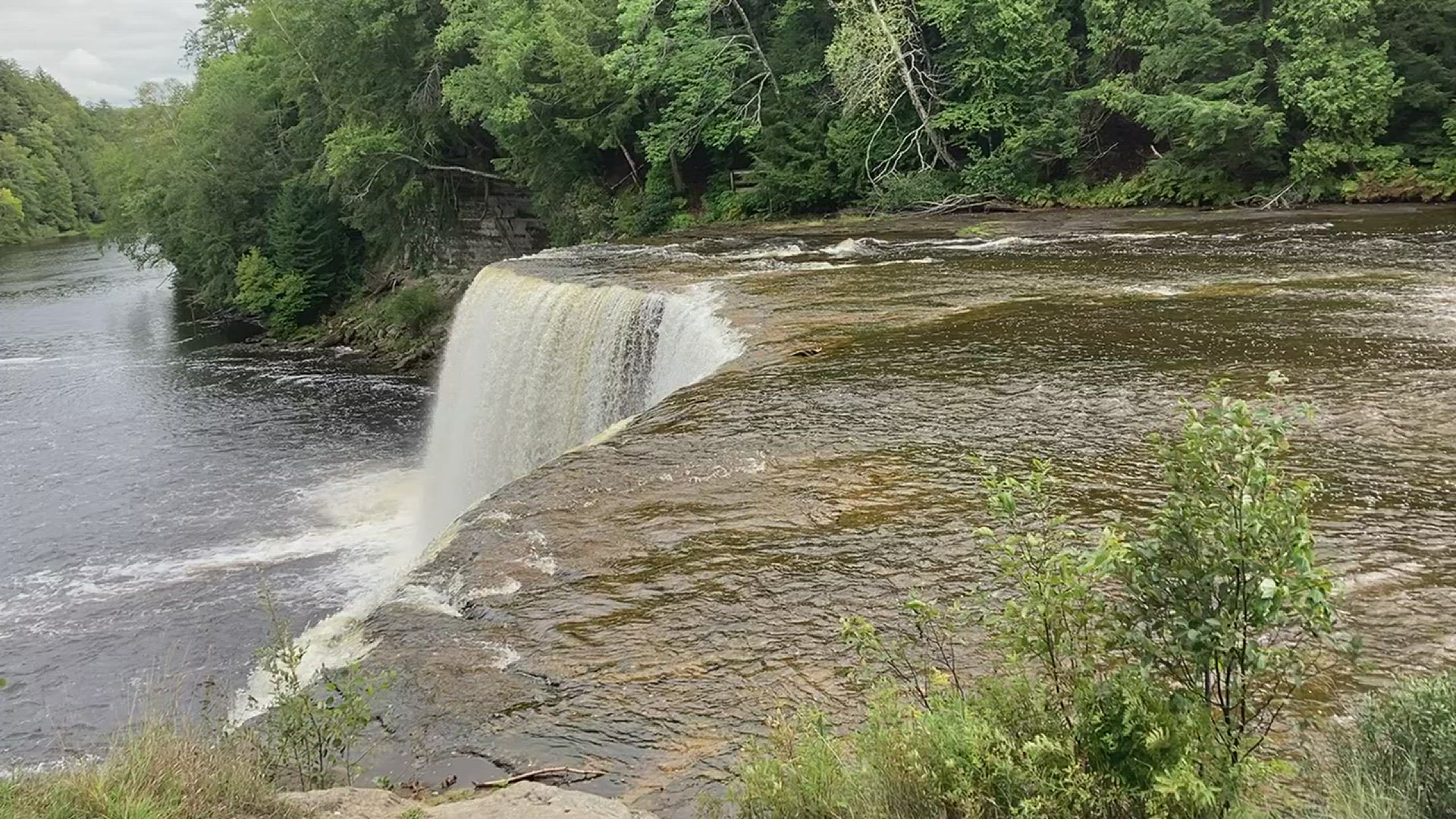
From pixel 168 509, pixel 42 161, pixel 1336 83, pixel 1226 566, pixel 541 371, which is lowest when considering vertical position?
pixel 168 509

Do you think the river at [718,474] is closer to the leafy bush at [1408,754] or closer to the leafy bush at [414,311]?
the leafy bush at [1408,754]

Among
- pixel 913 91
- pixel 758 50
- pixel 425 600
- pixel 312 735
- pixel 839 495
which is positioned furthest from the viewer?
pixel 758 50

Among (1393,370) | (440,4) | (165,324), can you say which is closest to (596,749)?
(1393,370)

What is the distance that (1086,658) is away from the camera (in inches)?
118

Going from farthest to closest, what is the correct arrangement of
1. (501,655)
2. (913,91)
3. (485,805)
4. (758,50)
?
(758,50), (913,91), (501,655), (485,805)

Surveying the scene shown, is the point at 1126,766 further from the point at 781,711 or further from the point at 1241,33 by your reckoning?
the point at 1241,33

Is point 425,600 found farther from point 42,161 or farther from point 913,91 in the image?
point 42,161

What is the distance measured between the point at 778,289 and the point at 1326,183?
40.8ft

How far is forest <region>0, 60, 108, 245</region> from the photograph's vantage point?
74.2 metres

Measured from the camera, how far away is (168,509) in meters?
15.7

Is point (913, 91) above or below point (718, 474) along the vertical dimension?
above

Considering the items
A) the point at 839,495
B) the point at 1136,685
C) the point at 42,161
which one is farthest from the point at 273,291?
the point at 42,161

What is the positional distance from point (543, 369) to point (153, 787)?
10.3 meters

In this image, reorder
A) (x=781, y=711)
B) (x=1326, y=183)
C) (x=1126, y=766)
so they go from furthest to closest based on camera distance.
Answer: (x=1326, y=183) → (x=781, y=711) → (x=1126, y=766)
